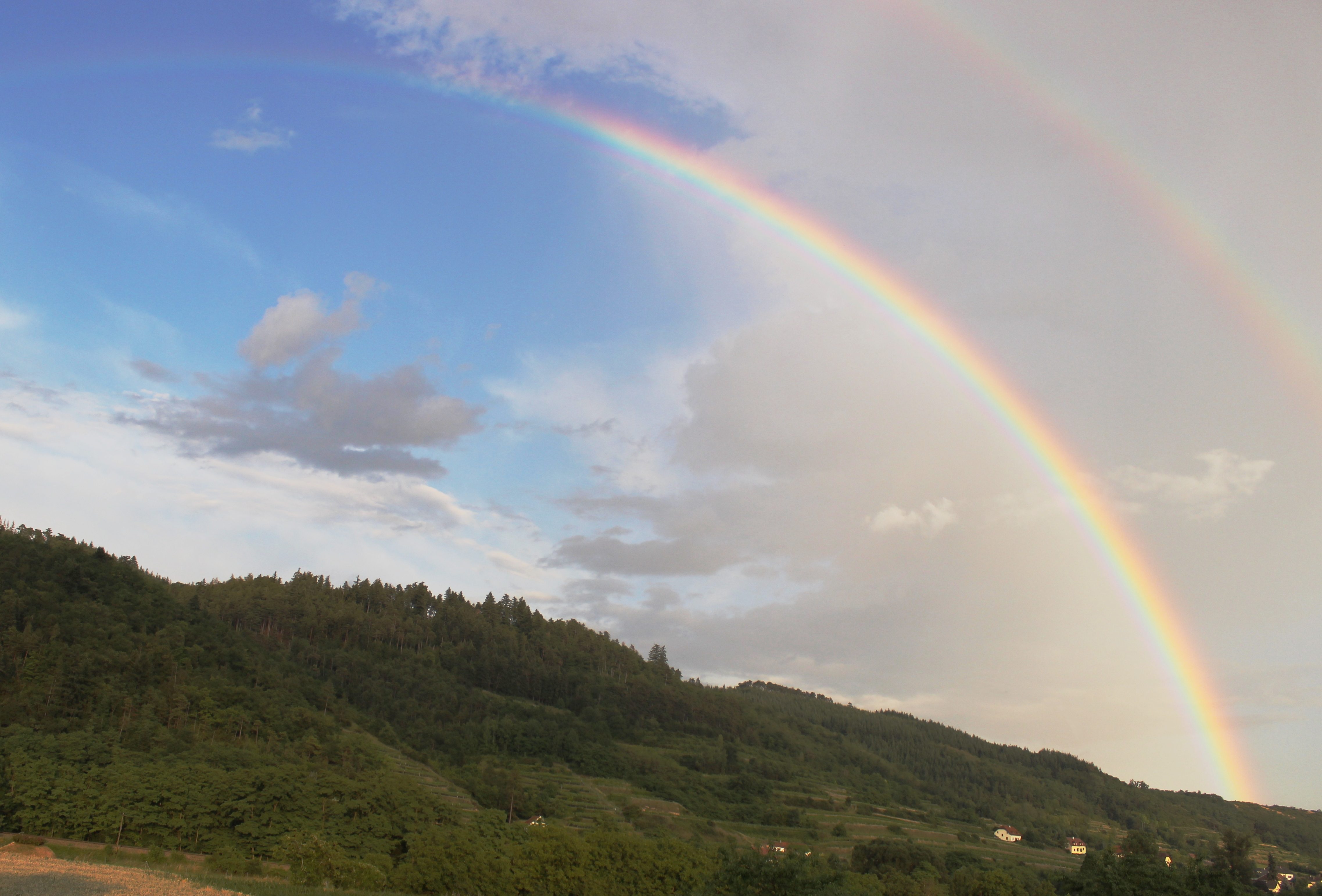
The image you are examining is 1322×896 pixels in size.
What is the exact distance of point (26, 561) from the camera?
14812 cm

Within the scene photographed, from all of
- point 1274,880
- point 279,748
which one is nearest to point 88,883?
point 279,748

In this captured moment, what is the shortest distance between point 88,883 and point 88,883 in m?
0.08

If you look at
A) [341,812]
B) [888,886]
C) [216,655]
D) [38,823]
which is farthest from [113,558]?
[888,886]

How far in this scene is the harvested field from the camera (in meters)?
32.3

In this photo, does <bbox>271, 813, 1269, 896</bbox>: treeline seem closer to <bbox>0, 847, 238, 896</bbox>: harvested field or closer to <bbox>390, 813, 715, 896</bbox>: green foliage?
<bbox>390, 813, 715, 896</bbox>: green foliage

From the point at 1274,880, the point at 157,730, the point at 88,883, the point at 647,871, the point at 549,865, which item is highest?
the point at 1274,880

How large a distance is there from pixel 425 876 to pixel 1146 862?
179ft

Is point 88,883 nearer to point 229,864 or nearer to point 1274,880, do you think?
A: point 229,864

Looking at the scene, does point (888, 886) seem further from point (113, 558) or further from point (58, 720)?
point (113, 558)

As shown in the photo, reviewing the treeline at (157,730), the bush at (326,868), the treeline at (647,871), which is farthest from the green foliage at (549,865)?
the treeline at (157,730)

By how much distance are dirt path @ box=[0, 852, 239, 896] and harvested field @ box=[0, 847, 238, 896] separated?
0.03m

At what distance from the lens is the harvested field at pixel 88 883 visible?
106 ft

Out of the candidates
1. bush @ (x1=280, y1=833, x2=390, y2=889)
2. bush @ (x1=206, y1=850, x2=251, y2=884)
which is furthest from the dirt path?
bush @ (x1=206, y1=850, x2=251, y2=884)

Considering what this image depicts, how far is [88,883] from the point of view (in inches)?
1353
